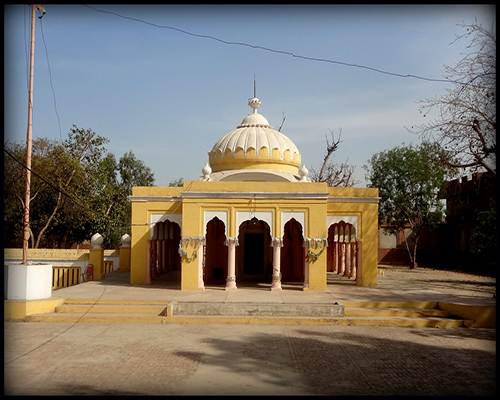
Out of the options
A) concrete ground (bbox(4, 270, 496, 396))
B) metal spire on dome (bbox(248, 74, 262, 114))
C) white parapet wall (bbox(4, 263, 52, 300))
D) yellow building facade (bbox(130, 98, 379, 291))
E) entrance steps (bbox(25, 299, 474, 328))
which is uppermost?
metal spire on dome (bbox(248, 74, 262, 114))

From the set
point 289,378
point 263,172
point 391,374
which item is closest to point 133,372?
point 289,378

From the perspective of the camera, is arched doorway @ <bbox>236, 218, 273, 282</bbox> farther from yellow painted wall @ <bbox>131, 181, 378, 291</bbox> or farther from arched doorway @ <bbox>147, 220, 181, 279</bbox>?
arched doorway @ <bbox>147, 220, 181, 279</bbox>

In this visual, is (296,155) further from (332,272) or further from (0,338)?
(0,338)

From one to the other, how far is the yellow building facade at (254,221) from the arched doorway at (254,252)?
0.04 meters

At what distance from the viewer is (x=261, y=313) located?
40.4 feet

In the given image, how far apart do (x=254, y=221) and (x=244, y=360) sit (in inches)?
398

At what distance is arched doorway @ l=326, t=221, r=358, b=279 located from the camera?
19.3 m

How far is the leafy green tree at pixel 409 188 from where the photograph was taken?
28266 millimetres

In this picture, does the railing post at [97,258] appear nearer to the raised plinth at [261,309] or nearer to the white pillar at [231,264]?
the white pillar at [231,264]

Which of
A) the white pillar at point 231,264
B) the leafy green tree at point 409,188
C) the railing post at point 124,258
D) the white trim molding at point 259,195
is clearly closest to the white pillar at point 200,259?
the white pillar at point 231,264

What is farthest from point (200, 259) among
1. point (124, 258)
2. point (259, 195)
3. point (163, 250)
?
point (124, 258)

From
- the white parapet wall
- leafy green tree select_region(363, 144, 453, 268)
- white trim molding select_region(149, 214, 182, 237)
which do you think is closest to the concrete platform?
the white parapet wall

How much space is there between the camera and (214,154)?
64.4ft

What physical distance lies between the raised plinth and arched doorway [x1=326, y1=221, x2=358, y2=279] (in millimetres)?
5963
